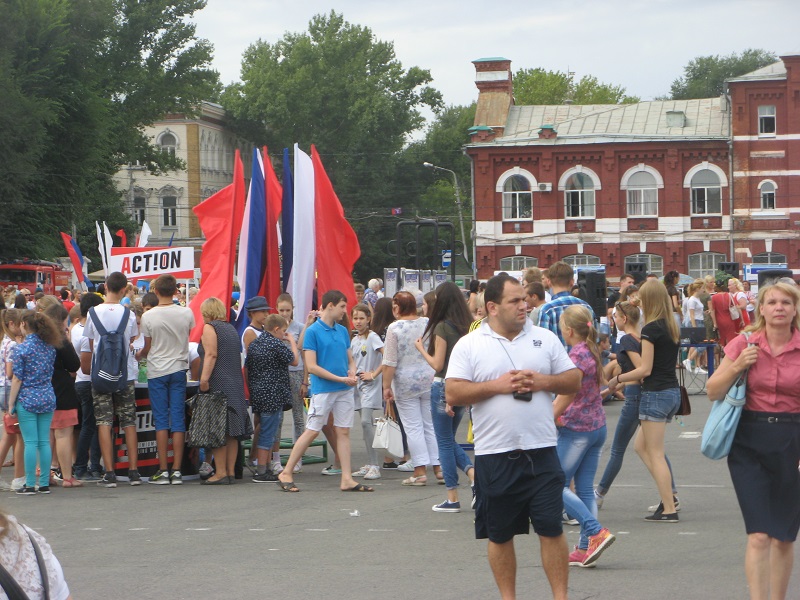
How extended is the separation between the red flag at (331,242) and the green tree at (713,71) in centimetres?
8040

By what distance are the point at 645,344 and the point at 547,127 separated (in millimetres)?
49510

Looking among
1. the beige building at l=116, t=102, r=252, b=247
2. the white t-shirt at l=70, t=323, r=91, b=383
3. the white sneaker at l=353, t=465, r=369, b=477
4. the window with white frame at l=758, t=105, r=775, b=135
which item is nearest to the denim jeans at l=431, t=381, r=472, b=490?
the white sneaker at l=353, t=465, r=369, b=477

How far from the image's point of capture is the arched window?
5659 cm

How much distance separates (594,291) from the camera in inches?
865

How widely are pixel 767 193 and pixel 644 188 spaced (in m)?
5.57

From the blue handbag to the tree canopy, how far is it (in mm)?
37513

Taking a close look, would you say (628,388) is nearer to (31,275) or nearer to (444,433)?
(444,433)

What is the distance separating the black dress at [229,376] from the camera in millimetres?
11812

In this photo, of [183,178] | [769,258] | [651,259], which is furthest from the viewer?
[183,178]

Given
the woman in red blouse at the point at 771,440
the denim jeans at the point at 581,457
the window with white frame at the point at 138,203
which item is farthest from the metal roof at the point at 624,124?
the woman in red blouse at the point at 771,440

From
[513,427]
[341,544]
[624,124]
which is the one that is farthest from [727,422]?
[624,124]

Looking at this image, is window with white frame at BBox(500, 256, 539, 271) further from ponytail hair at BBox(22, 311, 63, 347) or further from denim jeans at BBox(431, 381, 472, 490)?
denim jeans at BBox(431, 381, 472, 490)

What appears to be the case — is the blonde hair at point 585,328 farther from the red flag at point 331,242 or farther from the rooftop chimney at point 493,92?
the rooftop chimney at point 493,92

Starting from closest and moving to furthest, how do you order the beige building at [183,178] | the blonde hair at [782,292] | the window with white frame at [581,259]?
the blonde hair at [782,292], the window with white frame at [581,259], the beige building at [183,178]
